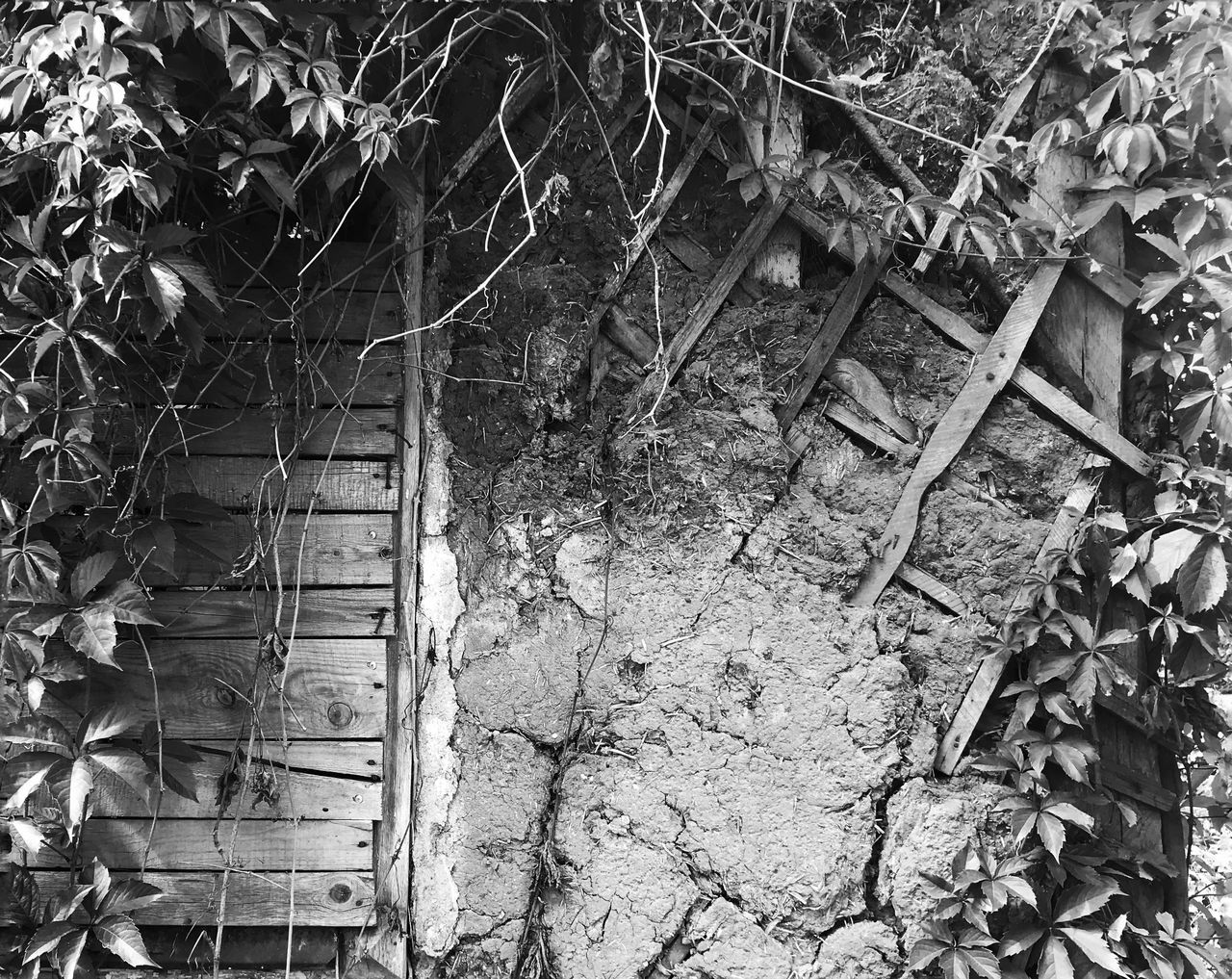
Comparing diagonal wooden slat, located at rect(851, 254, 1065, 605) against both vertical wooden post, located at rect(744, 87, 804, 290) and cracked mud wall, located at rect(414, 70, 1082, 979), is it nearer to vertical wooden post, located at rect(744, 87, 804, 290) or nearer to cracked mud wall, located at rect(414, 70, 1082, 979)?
cracked mud wall, located at rect(414, 70, 1082, 979)

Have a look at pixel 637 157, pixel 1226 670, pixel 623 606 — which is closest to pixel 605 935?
pixel 623 606

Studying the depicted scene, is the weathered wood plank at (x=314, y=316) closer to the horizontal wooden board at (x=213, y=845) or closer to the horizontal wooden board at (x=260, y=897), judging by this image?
the horizontal wooden board at (x=213, y=845)

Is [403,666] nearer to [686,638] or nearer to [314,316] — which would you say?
[686,638]

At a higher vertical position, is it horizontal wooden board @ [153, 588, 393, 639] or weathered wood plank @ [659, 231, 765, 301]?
weathered wood plank @ [659, 231, 765, 301]

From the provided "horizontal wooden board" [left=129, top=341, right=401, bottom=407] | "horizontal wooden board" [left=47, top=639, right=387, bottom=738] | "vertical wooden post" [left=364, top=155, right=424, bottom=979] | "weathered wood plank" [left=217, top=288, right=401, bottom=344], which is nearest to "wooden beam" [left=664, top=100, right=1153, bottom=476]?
"vertical wooden post" [left=364, top=155, right=424, bottom=979]

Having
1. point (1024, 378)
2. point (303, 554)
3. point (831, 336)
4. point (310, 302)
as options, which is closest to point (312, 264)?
point (310, 302)

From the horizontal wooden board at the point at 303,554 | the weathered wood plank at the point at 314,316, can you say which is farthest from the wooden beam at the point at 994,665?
the weathered wood plank at the point at 314,316

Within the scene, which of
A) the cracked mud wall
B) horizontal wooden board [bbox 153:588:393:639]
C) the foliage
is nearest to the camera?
the foliage

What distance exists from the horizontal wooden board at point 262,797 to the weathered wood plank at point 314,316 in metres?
1.03

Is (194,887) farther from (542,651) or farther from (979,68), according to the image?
(979,68)

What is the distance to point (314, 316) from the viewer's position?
2176mm

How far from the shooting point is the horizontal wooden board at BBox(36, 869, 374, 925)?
6.75 feet

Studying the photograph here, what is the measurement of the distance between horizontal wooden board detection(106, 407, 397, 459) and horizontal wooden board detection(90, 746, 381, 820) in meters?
0.74

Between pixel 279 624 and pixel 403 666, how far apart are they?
0.32 meters
